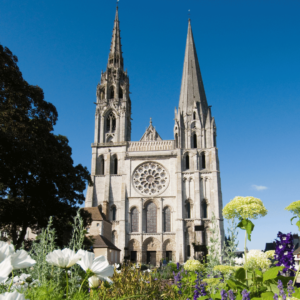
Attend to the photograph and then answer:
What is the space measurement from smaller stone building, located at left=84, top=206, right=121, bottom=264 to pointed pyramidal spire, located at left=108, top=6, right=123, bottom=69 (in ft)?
76.0

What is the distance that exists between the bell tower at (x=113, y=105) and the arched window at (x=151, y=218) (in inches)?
379

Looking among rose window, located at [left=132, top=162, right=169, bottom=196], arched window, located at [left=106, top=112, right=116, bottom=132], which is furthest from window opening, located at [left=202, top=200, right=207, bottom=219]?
arched window, located at [left=106, top=112, right=116, bottom=132]

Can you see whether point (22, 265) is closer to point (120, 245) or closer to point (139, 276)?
point (139, 276)

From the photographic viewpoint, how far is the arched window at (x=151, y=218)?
136ft

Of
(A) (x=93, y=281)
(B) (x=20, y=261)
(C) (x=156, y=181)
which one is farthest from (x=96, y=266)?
(C) (x=156, y=181)

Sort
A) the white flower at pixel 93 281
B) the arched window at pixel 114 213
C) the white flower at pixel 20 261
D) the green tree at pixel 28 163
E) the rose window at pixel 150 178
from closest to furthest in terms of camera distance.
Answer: the white flower at pixel 20 261
the white flower at pixel 93 281
the green tree at pixel 28 163
the arched window at pixel 114 213
the rose window at pixel 150 178

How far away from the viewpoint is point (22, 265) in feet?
7.01

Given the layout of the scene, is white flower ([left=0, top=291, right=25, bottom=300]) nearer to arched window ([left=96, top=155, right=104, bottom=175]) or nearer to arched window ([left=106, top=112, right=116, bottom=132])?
arched window ([left=96, top=155, right=104, bottom=175])

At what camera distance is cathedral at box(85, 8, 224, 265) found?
40.0 meters

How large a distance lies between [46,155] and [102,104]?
29513 millimetres

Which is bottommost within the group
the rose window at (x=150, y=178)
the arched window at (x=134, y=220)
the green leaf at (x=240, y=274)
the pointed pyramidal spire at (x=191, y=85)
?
the green leaf at (x=240, y=274)

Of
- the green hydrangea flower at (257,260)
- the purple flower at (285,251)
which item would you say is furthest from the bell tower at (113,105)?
the green hydrangea flower at (257,260)

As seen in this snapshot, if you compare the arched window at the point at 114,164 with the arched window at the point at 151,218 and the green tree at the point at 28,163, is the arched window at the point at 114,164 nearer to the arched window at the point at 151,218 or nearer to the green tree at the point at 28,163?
the arched window at the point at 151,218

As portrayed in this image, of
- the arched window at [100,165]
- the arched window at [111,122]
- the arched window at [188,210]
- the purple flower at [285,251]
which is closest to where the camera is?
the purple flower at [285,251]
